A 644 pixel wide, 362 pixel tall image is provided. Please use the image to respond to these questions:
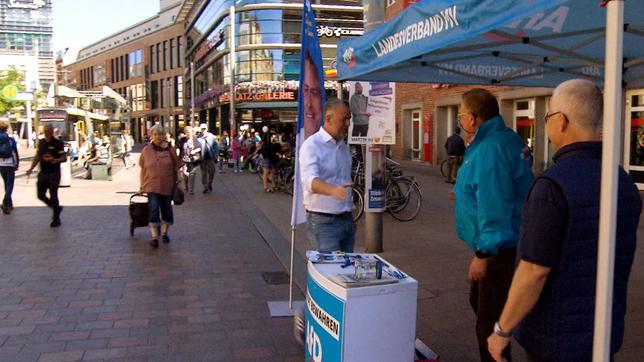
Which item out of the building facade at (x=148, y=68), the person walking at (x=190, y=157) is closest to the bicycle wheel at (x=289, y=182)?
the person walking at (x=190, y=157)

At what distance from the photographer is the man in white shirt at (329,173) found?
13.3 feet

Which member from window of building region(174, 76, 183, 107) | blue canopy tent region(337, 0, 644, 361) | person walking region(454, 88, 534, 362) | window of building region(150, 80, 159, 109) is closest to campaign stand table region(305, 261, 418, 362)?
person walking region(454, 88, 534, 362)

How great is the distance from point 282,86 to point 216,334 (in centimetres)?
3581

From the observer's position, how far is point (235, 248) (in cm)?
811

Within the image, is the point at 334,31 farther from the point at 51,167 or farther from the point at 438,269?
the point at 438,269

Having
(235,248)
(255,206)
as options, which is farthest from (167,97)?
(235,248)

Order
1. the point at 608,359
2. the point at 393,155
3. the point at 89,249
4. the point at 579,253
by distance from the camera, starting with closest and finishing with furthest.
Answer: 1. the point at 608,359
2. the point at 579,253
3. the point at 89,249
4. the point at 393,155

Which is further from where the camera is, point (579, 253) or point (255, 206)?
point (255, 206)

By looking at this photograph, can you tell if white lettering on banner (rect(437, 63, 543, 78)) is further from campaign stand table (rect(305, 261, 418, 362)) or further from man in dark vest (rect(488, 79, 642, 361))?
man in dark vest (rect(488, 79, 642, 361))

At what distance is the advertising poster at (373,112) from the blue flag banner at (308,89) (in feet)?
7.39

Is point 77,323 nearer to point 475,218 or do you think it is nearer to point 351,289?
point 351,289

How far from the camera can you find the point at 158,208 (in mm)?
8156

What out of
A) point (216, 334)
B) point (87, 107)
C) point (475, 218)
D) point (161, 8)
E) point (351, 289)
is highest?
point (161, 8)

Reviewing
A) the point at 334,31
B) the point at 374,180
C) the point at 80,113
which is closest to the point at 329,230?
the point at 374,180
